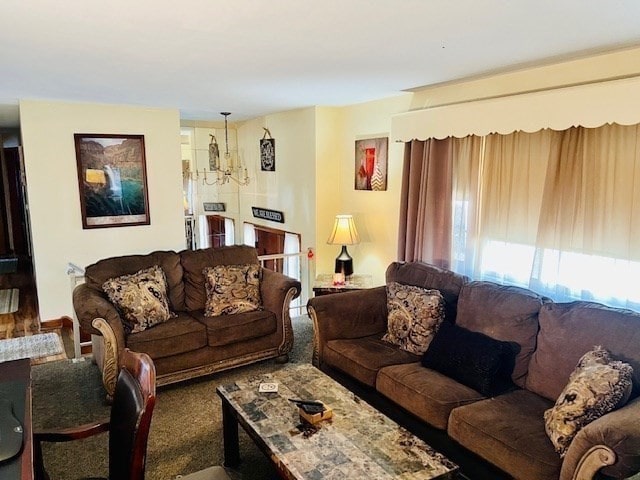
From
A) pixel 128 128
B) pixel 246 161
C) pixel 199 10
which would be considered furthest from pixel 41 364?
pixel 246 161

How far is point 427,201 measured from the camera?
3.92 m

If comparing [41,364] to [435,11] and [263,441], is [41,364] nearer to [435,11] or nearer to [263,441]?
[263,441]

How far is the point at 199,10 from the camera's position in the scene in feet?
6.53

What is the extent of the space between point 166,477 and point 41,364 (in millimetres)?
2183

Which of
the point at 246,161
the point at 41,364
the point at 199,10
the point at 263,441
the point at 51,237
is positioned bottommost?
the point at 41,364

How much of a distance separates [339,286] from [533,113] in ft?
7.39

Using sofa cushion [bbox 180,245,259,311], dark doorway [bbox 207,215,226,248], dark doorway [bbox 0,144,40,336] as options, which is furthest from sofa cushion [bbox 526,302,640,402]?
dark doorway [bbox 0,144,40,336]

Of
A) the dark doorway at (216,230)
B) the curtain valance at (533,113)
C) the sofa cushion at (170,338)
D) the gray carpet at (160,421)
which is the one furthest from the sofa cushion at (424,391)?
the dark doorway at (216,230)

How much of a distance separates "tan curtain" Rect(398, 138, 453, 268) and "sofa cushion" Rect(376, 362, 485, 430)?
1.34 meters

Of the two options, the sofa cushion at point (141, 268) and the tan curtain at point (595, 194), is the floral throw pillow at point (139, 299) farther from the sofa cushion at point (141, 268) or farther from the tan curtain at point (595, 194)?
the tan curtain at point (595, 194)

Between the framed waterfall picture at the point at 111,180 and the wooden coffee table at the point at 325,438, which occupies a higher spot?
the framed waterfall picture at the point at 111,180

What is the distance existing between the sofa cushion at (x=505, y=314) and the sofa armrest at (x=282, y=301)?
139cm

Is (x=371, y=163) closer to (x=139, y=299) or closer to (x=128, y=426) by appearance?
(x=139, y=299)

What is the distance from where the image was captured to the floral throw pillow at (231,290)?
3.74 m
